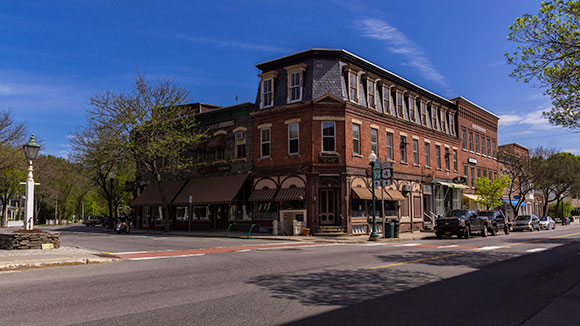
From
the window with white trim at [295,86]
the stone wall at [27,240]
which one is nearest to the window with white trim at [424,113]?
the window with white trim at [295,86]

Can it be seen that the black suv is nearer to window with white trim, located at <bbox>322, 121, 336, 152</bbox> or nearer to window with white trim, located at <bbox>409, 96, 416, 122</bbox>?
window with white trim, located at <bbox>322, 121, 336, 152</bbox>

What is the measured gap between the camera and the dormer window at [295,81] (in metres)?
29.8

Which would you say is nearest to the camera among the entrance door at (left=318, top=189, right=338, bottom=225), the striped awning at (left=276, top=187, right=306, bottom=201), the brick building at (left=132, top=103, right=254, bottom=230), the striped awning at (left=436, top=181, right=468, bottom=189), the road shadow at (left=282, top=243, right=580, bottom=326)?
the road shadow at (left=282, top=243, right=580, bottom=326)

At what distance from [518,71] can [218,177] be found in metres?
22.8

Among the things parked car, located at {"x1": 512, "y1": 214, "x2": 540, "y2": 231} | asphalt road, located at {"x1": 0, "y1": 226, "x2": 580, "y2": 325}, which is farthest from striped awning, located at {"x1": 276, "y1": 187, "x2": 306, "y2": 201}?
parked car, located at {"x1": 512, "y1": 214, "x2": 540, "y2": 231}

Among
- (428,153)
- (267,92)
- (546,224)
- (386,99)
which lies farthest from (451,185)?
(267,92)

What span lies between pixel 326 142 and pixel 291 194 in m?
4.16

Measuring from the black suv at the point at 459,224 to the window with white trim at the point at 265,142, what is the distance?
12.4 meters

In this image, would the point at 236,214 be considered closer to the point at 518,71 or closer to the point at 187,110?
the point at 187,110

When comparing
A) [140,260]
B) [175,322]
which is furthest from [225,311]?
[140,260]

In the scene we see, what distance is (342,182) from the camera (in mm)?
28891

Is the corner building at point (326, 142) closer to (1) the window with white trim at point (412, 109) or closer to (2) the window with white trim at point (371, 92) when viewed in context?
(2) the window with white trim at point (371, 92)

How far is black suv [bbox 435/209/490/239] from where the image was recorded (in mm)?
26219

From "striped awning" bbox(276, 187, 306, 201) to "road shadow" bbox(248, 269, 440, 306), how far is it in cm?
1732
